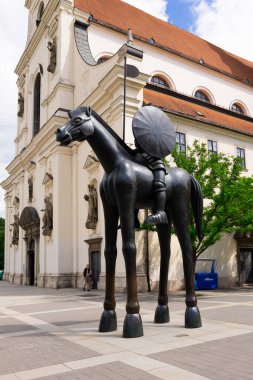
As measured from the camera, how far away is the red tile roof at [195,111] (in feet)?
75.2

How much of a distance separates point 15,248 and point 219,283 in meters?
19.9

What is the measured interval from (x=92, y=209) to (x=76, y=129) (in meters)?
14.8

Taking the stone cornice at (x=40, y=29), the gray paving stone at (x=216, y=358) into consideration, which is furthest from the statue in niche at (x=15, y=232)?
the gray paving stone at (x=216, y=358)

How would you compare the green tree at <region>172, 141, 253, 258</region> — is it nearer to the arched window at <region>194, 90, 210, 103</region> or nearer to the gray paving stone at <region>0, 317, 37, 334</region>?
the gray paving stone at <region>0, 317, 37, 334</region>

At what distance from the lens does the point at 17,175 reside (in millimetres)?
36625

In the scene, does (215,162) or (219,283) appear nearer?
(215,162)

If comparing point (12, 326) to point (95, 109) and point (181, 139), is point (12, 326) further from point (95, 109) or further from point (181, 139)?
point (181, 139)

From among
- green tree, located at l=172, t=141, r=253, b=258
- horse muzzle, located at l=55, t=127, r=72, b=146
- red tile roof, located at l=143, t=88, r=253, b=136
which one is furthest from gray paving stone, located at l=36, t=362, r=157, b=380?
red tile roof, located at l=143, t=88, r=253, b=136

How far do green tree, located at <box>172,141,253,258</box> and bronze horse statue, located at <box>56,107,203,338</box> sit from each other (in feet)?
26.9

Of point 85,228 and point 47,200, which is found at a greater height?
point 47,200

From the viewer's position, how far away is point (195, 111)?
989 inches

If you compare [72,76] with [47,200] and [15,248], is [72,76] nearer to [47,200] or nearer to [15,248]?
[47,200]

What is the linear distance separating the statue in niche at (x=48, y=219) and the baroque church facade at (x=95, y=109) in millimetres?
65

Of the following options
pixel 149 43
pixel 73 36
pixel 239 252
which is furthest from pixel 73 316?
pixel 149 43
